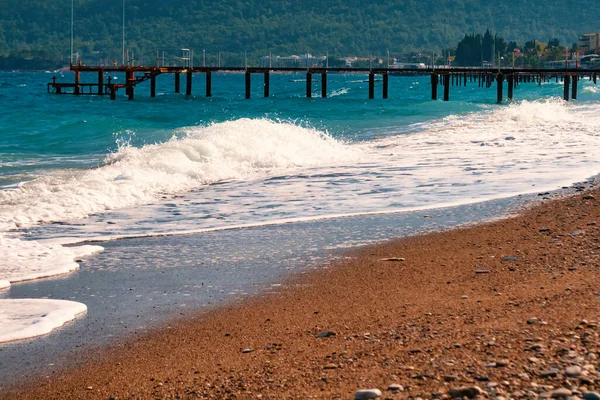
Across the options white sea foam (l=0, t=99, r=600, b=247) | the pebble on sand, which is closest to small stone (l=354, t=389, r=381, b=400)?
the pebble on sand

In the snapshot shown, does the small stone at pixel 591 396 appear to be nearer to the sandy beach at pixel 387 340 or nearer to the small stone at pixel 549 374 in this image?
the sandy beach at pixel 387 340

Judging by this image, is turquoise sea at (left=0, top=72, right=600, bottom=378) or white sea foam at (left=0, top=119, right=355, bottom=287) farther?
white sea foam at (left=0, top=119, right=355, bottom=287)

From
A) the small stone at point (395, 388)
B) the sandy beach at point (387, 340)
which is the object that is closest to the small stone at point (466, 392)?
the sandy beach at point (387, 340)

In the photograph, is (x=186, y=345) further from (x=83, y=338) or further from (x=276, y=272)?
(x=276, y=272)

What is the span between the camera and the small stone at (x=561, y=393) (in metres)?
4.02

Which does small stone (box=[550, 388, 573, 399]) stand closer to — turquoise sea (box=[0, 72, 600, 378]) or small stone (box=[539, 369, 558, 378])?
small stone (box=[539, 369, 558, 378])

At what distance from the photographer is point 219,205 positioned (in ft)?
38.7

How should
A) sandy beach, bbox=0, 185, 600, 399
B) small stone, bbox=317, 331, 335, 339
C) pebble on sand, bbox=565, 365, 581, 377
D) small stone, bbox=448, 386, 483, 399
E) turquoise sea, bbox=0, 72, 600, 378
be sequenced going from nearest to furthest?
small stone, bbox=448, 386, 483, 399
pebble on sand, bbox=565, 365, 581, 377
sandy beach, bbox=0, 185, 600, 399
small stone, bbox=317, 331, 335, 339
turquoise sea, bbox=0, 72, 600, 378

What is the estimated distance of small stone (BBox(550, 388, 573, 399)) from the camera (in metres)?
4.02

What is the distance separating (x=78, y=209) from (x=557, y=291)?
22.0ft

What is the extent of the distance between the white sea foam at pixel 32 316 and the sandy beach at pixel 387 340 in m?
0.67

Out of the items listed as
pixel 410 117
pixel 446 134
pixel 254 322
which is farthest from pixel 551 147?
pixel 410 117

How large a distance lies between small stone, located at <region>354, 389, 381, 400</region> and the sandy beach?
5cm

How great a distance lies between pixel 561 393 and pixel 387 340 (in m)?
1.40
